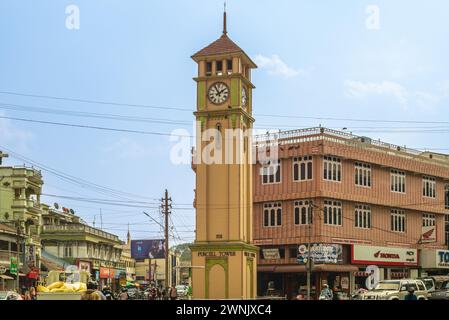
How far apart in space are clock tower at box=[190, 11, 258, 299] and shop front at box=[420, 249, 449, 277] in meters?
16.6

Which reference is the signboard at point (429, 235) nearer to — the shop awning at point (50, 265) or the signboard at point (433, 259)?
the signboard at point (433, 259)

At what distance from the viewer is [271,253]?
58.8 metres

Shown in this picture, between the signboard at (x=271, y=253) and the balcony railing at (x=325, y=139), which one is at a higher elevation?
the balcony railing at (x=325, y=139)

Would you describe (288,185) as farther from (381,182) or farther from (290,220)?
(381,182)

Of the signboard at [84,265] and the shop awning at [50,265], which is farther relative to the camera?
the signboard at [84,265]

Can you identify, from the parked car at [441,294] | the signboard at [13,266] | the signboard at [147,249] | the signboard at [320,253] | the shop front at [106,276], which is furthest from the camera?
the signboard at [147,249]

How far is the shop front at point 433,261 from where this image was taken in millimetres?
63312

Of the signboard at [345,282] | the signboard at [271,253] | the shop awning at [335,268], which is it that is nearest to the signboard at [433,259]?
the shop awning at [335,268]

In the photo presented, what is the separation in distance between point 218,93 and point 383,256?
63.3ft

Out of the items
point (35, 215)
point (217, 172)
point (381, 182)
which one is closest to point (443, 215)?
point (381, 182)

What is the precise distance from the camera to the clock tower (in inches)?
2152

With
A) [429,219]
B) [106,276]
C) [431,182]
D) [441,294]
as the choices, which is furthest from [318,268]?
[106,276]

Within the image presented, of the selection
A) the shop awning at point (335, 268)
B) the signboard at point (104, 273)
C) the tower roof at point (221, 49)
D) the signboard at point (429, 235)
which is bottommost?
the signboard at point (104, 273)

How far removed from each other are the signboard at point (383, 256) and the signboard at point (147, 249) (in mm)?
41413
